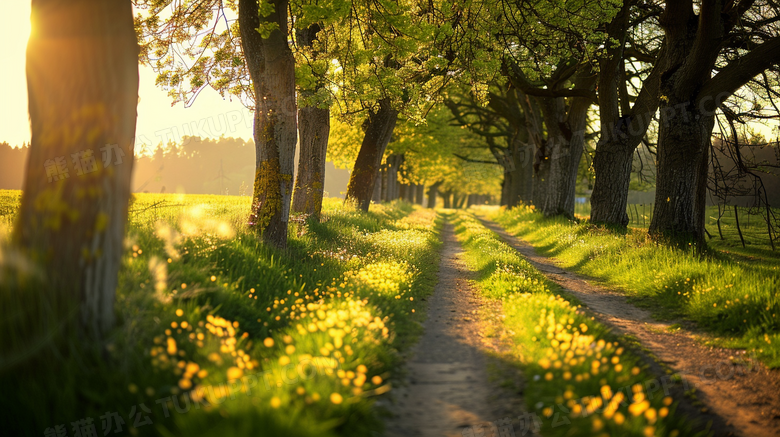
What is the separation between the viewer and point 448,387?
434 centimetres

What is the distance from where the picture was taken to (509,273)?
29.6 feet

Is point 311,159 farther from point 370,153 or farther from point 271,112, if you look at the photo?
point 370,153

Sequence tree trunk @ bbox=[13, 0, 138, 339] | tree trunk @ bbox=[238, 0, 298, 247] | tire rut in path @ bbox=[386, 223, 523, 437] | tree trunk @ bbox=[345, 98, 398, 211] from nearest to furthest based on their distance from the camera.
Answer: tire rut in path @ bbox=[386, 223, 523, 437], tree trunk @ bbox=[13, 0, 138, 339], tree trunk @ bbox=[238, 0, 298, 247], tree trunk @ bbox=[345, 98, 398, 211]

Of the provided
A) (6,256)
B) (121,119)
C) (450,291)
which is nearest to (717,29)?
(450,291)

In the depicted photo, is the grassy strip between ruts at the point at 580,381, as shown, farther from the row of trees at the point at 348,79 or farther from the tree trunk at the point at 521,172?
the tree trunk at the point at 521,172

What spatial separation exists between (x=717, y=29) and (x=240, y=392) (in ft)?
40.6

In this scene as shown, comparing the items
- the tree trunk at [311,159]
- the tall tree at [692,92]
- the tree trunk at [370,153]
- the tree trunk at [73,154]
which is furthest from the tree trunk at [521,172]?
the tree trunk at [73,154]

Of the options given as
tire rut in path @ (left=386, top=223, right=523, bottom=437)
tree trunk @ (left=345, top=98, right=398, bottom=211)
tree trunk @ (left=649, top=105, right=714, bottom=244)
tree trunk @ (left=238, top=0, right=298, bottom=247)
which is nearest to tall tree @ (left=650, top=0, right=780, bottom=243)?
tree trunk @ (left=649, top=105, right=714, bottom=244)

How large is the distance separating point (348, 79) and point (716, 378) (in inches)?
363

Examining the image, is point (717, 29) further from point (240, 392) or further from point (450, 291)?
point (240, 392)

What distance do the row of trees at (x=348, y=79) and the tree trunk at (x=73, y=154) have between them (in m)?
0.01

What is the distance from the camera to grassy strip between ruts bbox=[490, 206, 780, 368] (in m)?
5.77

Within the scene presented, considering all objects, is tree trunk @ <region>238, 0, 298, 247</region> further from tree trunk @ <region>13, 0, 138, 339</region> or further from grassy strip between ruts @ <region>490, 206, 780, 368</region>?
grassy strip between ruts @ <region>490, 206, 780, 368</region>

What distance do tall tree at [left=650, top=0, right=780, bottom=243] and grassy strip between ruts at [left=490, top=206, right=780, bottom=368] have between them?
112 cm
